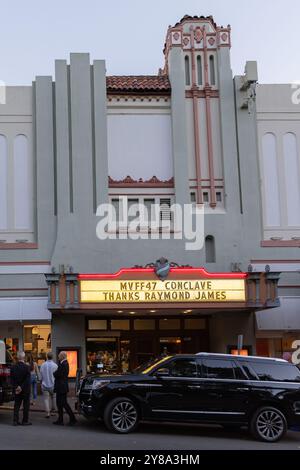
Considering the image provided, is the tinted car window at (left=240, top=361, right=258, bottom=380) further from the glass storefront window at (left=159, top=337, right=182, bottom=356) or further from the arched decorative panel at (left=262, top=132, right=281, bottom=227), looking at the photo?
the arched decorative panel at (left=262, top=132, right=281, bottom=227)

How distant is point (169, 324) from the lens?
85.1 ft

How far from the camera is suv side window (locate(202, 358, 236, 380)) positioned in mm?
14234

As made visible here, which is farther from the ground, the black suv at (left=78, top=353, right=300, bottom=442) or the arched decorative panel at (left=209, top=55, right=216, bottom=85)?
the arched decorative panel at (left=209, top=55, right=216, bottom=85)

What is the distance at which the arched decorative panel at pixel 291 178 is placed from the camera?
25.8m

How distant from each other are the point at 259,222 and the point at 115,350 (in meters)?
7.36

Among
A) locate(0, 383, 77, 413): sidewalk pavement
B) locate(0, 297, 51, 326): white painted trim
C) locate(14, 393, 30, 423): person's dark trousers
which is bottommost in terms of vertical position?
locate(0, 383, 77, 413): sidewalk pavement

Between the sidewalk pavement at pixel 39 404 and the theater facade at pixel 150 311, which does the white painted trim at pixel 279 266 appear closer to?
the theater facade at pixel 150 311

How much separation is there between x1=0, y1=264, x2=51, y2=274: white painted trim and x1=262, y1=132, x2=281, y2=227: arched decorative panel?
8625 millimetres

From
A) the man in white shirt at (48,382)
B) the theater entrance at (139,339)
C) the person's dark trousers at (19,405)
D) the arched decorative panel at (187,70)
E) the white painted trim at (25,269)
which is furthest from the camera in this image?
the arched decorative panel at (187,70)

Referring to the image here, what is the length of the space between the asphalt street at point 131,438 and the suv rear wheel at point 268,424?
7.9 inches

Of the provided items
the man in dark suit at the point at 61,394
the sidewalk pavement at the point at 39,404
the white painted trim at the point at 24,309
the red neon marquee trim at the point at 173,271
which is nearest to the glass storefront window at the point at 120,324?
the white painted trim at the point at 24,309

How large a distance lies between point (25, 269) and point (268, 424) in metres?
12.9

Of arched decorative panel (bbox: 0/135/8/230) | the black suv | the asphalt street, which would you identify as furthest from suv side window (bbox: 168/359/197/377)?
arched decorative panel (bbox: 0/135/8/230)

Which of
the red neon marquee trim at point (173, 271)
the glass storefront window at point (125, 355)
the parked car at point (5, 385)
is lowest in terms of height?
the parked car at point (5, 385)
